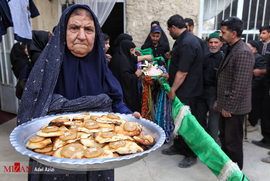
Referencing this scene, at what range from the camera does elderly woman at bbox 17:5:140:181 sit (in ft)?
4.56

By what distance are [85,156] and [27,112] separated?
2.42 ft

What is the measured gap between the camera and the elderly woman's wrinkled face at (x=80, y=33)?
138 centimetres

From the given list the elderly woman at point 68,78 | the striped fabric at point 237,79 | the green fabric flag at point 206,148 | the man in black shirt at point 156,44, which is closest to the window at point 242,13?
the man in black shirt at point 156,44

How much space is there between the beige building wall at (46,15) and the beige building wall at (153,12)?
1.84 metres

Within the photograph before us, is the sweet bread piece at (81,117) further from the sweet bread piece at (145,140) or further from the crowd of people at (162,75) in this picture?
the sweet bread piece at (145,140)

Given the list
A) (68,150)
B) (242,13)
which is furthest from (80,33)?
(242,13)

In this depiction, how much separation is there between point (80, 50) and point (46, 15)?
A: 4143mm

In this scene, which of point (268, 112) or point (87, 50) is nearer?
point (87, 50)

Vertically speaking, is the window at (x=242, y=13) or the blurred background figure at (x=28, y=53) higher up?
the window at (x=242, y=13)

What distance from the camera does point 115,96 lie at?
65.2 inches

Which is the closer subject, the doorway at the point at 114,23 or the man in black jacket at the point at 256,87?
the man in black jacket at the point at 256,87

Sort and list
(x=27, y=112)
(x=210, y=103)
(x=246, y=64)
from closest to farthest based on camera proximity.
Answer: (x=27, y=112)
(x=246, y=64)
(x=210, y=103)

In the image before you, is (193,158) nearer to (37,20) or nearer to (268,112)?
(268,112)

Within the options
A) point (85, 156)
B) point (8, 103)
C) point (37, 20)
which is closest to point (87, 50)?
point (85, 156)
